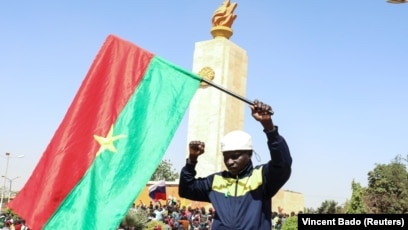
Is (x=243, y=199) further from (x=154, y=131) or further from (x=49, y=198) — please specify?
(x=49, y=198)

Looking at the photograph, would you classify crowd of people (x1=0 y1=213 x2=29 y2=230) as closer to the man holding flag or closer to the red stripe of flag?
the red stripe of flag

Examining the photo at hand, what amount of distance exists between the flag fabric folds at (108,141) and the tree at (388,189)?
3885 centimetres

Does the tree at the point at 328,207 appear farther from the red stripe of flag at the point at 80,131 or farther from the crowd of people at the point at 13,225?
the red stripe of flag at the point at 80,131

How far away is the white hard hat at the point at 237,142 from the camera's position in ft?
10.5

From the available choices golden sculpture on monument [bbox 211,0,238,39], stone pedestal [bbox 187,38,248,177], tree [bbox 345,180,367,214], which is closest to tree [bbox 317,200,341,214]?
tree [bbox 345,180,367,214]

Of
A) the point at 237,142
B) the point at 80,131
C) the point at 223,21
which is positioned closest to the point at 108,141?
the point at 80,131

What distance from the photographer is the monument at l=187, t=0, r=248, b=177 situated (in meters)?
19.9

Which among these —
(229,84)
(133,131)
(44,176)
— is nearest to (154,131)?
(133,131)

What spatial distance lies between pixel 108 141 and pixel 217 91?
53.1 ft

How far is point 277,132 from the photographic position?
304 cm

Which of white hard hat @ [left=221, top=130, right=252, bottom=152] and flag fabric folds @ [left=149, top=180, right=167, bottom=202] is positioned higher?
flag fabric folds @ [left=149, top=180, right=167, bottom=202]

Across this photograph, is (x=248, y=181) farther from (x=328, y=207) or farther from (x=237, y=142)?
(x=328, y=207)

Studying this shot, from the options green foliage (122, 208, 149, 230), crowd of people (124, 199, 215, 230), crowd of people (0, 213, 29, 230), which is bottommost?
crowd of people (0, 213, 29, 230)

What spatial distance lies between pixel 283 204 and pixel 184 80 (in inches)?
843
